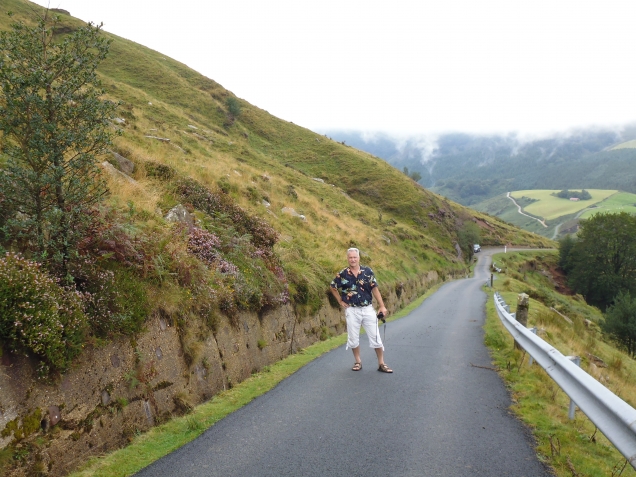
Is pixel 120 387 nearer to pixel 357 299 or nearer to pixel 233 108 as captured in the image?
pixel 357 299

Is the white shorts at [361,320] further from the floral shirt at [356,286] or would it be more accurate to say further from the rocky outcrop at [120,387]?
the rocky outcrop at [120,387]

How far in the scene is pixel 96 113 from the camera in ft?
17.3

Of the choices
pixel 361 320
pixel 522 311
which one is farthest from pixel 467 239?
pixel 361 320

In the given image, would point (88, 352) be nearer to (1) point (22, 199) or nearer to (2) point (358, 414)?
(1) point (22, 199)

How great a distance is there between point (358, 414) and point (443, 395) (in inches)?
66.9

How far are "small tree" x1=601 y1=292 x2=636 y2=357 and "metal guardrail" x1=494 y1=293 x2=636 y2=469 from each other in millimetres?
26293

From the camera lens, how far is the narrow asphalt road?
13.8ft

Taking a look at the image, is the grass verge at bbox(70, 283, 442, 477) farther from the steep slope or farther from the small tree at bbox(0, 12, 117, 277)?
the small tree at bbox(0, 12, 117, 277)

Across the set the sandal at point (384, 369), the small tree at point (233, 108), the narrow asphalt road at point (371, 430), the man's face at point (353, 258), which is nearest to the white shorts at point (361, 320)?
the sandal at point (384, 369)

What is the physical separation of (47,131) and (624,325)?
33189mm

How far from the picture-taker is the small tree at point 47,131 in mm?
4758

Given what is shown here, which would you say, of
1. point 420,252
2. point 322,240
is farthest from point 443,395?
point 420,252

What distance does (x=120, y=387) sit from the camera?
5.20 metres

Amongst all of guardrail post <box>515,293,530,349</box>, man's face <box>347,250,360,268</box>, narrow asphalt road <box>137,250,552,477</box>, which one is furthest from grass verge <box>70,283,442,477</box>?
guardrail post <box>515,293,530,349</box>
